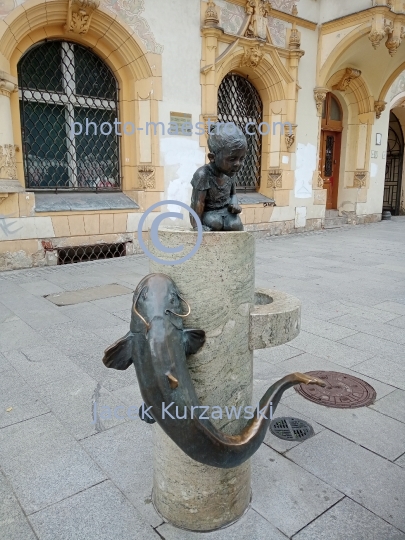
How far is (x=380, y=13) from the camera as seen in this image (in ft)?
33.9

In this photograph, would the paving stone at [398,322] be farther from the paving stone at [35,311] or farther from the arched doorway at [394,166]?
the arched doorway at [394,166]

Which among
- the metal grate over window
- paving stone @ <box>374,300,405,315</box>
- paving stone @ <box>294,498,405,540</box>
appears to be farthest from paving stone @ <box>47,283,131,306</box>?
the metal grate over window

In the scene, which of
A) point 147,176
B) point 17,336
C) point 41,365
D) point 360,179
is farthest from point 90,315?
point 360,179

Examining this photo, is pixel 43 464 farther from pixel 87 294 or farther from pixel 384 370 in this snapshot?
pixel 87 294

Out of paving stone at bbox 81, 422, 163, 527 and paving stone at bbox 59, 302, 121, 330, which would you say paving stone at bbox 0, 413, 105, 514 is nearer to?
paving stone at bbox 81, 422, 163, 527

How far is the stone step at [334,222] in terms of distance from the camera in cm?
Result: 1270

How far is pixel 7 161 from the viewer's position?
6750mm

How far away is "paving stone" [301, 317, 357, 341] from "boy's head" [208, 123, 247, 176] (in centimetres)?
275

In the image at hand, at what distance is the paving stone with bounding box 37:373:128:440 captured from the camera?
271cm

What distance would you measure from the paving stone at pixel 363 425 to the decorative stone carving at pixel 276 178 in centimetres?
854

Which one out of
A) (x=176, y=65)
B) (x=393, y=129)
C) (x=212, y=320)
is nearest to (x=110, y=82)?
(x=176, y=65)

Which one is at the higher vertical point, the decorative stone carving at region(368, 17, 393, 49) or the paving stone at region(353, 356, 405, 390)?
the decorative stone carving at region(368, 17, 393, 49)

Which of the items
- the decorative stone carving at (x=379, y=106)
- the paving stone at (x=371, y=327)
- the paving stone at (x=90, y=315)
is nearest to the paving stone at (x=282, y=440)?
the paving stone at (x=371, y=327)

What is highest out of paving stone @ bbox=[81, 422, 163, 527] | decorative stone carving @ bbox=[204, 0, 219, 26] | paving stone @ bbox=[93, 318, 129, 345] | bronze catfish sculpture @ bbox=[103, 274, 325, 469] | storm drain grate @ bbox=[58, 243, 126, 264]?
decorative stone carving @ bbox=[204, 0, 219, 26]
